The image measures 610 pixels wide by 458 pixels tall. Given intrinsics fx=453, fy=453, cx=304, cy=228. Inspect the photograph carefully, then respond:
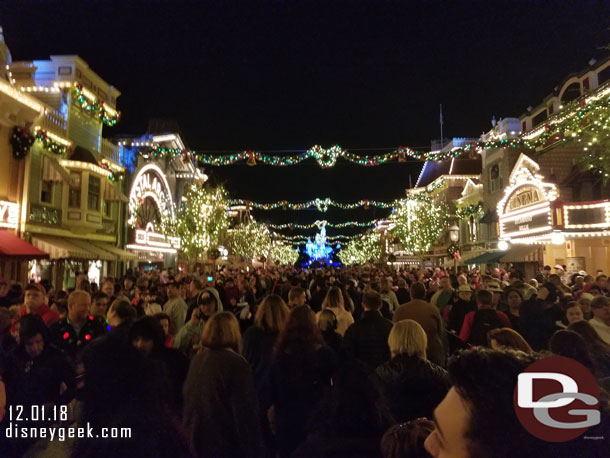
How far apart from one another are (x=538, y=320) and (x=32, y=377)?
7.16 metres

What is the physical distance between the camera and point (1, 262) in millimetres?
17219

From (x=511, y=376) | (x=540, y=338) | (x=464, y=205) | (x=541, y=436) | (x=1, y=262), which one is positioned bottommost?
(x=540, y=338)

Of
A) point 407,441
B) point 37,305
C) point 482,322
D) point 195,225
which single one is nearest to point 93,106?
point 195,225

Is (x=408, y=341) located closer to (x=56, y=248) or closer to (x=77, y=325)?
(x=77, y=325)

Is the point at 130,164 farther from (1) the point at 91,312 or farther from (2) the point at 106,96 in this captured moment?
(1) the point at 91,312

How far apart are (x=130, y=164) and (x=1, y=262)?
44.7ft

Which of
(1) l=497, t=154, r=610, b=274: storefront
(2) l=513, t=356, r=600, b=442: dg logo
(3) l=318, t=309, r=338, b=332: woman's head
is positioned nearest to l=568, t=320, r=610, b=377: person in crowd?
(2) l=513, t=356, r=600, b=442: dg logo

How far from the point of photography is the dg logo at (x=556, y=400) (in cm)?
146

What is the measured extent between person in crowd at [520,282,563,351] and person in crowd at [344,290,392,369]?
3.04 metres

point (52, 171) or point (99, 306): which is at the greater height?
point (52, 171)

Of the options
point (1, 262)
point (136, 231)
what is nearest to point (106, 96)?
point (136, 231)

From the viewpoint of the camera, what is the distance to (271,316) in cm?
547

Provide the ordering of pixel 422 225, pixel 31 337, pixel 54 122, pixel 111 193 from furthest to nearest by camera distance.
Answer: pixel 422 225, pixel 111 193, pixel 54 122, pixel 31 337

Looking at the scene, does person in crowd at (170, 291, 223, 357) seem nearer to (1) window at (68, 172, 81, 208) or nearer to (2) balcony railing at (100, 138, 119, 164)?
(1) window at (68, 172, 81, 208)
